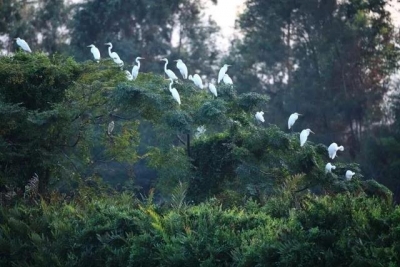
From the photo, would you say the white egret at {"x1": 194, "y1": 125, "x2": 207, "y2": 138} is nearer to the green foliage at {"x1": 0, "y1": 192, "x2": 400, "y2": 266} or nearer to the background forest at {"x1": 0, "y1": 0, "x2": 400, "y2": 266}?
the background forest at {"x1": 0, "y1": 0, "x2": 400, "y2": 266}

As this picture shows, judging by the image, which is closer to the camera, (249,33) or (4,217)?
(4,217)

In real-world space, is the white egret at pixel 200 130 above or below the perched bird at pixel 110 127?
above

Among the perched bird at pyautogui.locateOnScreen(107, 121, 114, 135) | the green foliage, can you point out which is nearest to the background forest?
the green foliage

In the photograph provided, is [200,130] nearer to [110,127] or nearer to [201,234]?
[110,127]

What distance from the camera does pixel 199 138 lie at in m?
17.9

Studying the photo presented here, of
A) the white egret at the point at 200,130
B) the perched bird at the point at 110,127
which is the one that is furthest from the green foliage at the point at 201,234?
the white egret at the point at 200,130

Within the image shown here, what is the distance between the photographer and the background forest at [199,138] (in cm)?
819

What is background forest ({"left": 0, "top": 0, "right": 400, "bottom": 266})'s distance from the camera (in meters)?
8.19

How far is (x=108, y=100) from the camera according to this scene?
53.0 ft

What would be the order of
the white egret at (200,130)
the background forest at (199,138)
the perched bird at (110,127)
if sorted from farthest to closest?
the white egret at (200,130) → the perched bird at (110,127) → the background forest at (199,138)

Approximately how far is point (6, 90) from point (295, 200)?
828 centimetres

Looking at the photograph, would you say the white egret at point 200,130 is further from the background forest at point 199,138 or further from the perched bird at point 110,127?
the perched bird at point 110,127

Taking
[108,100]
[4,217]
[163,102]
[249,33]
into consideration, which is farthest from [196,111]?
[249,33]

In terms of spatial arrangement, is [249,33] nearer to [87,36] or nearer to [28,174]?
[87,36]
